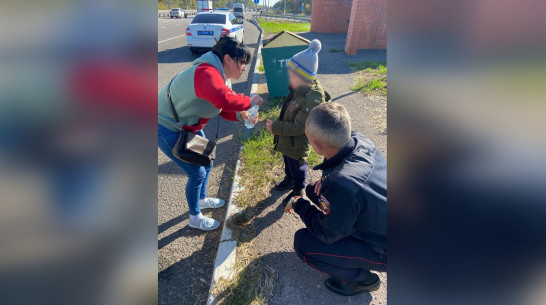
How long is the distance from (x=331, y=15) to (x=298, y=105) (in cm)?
1887

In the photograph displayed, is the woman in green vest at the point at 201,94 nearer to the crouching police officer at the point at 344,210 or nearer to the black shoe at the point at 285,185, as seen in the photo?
the crouching police officer at the point at 344,210

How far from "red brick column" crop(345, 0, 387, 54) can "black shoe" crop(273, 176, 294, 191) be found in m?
9.98

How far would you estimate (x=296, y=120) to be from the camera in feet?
9.44

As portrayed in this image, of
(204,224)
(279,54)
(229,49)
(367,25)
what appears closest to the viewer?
(229,49)

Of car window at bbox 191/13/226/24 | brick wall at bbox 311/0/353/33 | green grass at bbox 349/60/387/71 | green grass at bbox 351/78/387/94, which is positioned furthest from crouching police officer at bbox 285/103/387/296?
brick wall at bbox 311/0/353/33

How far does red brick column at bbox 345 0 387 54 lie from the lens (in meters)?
11.2

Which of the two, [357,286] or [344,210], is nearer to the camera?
[344,210]

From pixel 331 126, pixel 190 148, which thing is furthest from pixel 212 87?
pixel 331 126

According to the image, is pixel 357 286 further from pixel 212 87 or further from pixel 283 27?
pixel 283 27

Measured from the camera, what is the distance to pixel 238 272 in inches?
95.7

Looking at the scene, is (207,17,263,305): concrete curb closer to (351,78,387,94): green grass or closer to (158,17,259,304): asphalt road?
(158,17,259,304): asphalt road

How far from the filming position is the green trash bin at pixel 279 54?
5.91 m

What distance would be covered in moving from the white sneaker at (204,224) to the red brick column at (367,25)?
35.7 feet
